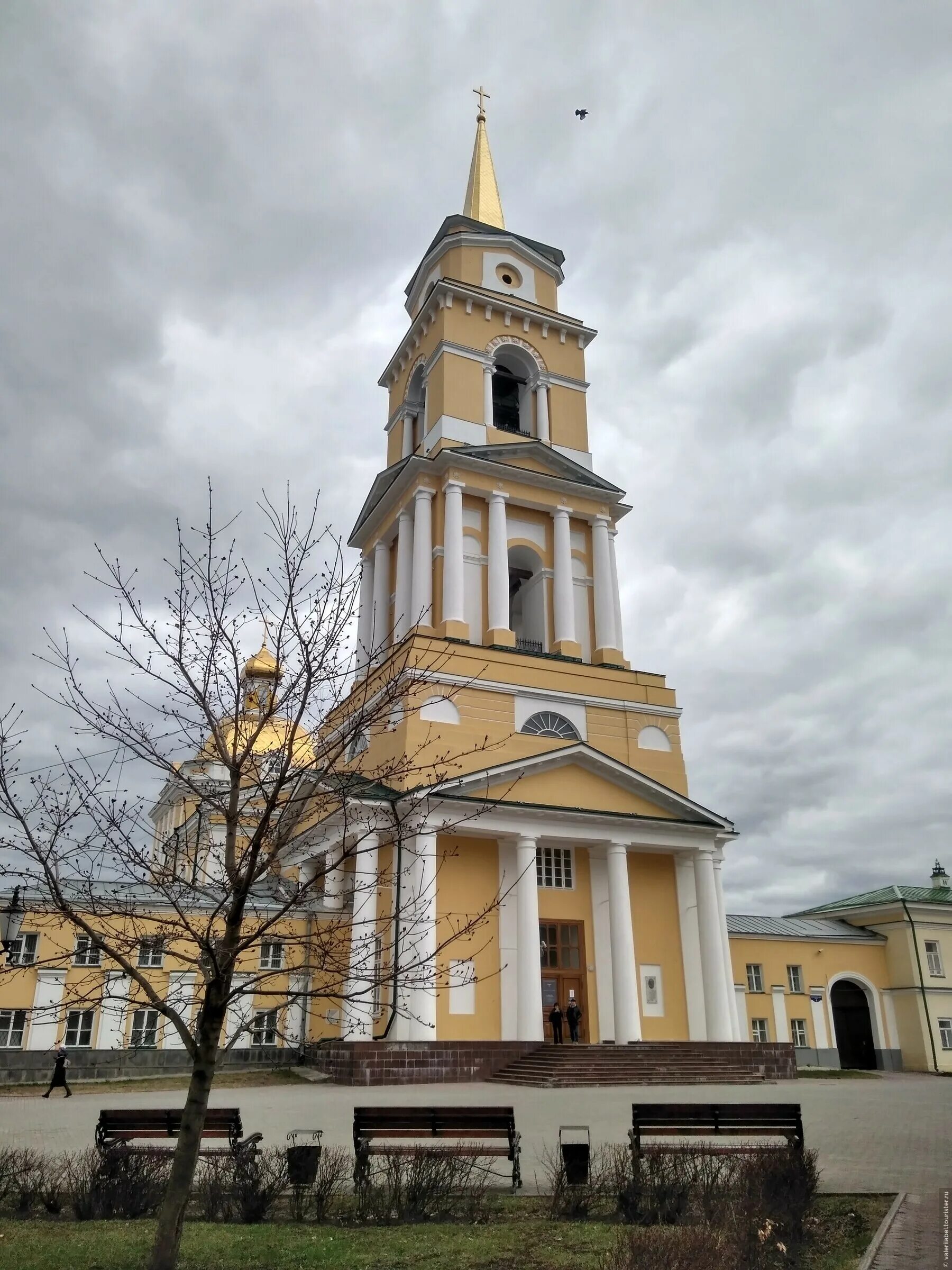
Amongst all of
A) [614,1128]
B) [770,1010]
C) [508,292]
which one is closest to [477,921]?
[614,1128]

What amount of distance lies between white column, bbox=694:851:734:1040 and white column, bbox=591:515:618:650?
849 cm

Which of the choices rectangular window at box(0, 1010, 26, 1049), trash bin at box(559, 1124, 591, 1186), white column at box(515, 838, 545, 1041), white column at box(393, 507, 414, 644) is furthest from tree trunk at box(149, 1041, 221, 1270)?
white column at box(393, 507, 414, 644)

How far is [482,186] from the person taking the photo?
43.5 metres

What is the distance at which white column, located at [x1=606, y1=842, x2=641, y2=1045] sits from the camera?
84.0 feet

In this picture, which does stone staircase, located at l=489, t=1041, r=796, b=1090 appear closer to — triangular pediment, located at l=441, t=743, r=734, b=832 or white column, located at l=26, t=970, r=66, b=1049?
triangular pediment, located at l=441, t=743, r=734, b=832

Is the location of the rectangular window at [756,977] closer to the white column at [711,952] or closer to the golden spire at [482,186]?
the white column at [711,952]

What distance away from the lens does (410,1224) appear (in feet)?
26.6

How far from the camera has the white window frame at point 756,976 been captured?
3591cm

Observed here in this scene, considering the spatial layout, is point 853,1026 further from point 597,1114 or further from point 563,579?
point 597,1114

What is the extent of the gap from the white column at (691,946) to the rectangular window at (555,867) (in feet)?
11.7

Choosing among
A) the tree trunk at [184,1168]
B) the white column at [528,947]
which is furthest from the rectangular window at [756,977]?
the tree trunk at [184,1168]

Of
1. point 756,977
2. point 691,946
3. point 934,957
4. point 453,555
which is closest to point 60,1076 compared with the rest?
point 691,946

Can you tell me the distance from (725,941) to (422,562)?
15.2 m

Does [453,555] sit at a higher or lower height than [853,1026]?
higher
